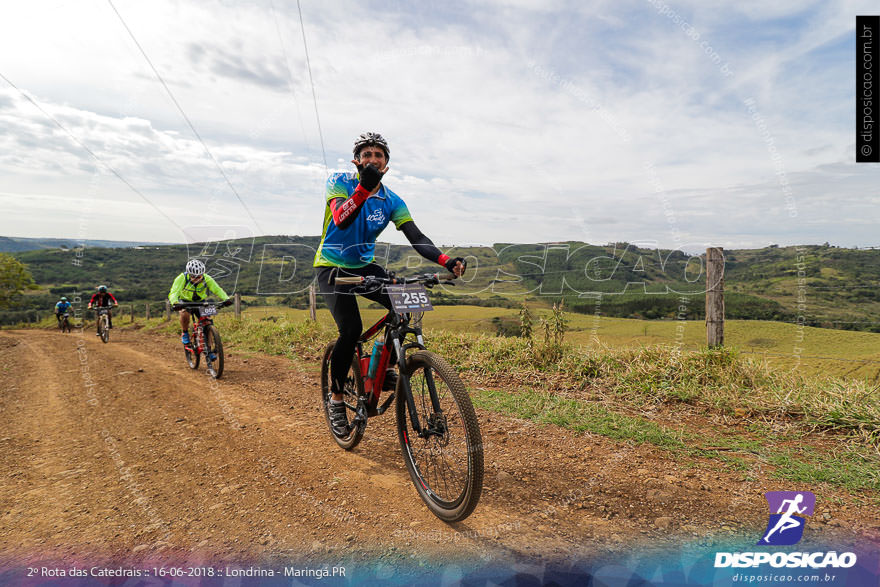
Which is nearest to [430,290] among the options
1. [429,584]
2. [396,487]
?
[396,487]

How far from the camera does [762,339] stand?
584 centimetres

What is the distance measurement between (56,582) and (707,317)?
6987mm

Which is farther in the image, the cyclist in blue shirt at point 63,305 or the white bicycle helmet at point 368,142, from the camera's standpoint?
the cyclist in blue shirt at point 63,305

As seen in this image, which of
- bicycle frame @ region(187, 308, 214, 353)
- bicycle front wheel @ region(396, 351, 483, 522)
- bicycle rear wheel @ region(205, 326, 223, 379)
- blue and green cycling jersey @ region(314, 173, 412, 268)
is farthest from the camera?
bicycle frame @ region(187, 308, 214, 353)

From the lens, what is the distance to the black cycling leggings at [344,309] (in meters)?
3.42

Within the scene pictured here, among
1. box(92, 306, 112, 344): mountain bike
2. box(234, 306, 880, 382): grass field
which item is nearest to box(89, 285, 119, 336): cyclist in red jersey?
box(92, 306, 112, 344): mountain bike

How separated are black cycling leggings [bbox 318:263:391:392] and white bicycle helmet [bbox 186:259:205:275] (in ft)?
19.1

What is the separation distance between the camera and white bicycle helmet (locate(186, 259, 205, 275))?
8.02 m

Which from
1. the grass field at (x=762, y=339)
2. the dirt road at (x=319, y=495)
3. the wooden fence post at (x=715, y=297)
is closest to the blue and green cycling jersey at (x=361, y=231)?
the grass field at (x=762, y=339)

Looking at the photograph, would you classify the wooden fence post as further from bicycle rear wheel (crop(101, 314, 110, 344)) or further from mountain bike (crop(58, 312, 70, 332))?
mountain bike (crop(58, 312, 70, 332))

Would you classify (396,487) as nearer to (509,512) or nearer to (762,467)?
(509,512)

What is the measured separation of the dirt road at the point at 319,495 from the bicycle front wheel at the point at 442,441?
16 cm

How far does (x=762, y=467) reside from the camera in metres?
3.32

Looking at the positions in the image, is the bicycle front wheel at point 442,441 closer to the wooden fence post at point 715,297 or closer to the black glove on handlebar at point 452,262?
the black glove on handlebar at point 452,262
